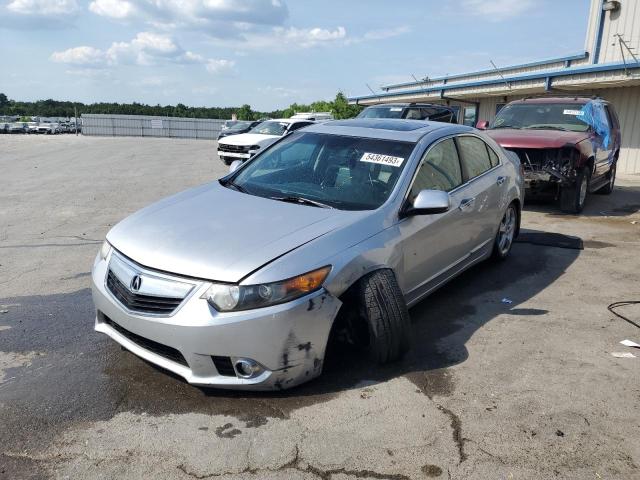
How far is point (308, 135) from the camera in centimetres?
528

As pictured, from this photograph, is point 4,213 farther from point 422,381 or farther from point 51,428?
point 422,381

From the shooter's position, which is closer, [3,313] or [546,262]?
[3,313]

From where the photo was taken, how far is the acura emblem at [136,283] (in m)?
3.40

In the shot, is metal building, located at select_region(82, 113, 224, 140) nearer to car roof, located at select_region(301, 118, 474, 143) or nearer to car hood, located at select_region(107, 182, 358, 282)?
car roof, located at select_region(301, 118, 474, 143)

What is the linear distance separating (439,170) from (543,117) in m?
6.57

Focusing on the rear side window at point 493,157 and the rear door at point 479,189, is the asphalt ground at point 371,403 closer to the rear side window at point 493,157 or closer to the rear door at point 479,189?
the rear door at point 479,189

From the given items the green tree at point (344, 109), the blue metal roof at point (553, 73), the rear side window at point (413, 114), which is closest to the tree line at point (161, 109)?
the green tree at point (344, 109)

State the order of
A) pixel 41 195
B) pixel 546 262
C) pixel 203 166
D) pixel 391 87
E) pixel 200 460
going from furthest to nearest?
1. pixel 391 87
2. pixel 203 166
3. pixel 41 195
4. pixel 546 262
5. pixel 200 460

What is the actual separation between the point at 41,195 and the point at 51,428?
8.92 m

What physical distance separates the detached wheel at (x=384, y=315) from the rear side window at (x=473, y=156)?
212cm

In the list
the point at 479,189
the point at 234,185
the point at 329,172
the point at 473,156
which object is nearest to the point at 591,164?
the point at 473,156

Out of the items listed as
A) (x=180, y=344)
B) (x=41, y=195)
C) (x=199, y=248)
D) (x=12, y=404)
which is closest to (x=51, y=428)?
(x=12, y=404)

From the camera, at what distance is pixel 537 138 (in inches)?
368

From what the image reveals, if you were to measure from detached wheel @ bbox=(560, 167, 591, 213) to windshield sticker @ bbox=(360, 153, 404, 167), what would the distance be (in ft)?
19.5
